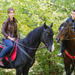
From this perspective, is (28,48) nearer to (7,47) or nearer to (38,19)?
(7,47)

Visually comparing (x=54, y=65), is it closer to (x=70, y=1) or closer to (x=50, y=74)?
(x=50, y=74)

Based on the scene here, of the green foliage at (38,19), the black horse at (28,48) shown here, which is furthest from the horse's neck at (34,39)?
the green foliage at (38,19)

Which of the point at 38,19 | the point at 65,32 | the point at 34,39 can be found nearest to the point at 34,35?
the point at 34,39

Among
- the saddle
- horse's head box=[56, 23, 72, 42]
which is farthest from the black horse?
horse's head box=[56, 23, 72, 42]

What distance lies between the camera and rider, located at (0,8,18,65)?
5.68 m

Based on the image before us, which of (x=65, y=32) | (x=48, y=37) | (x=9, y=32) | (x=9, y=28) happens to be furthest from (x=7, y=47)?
(x=65, y=32)

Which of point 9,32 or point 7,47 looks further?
point 9,32

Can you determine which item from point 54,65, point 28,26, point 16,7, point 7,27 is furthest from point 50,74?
point 7,27

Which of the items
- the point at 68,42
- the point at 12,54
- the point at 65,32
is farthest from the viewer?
the point at 68,42

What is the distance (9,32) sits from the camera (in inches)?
231

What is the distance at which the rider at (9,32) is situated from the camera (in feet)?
18.6

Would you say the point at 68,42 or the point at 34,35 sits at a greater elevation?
the point at 34,35

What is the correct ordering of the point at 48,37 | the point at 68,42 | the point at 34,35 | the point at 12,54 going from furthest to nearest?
the point at 68,42, the point at 12,54, the point at 34,35, the point at 48,37

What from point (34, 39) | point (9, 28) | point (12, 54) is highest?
point (9, 28)
